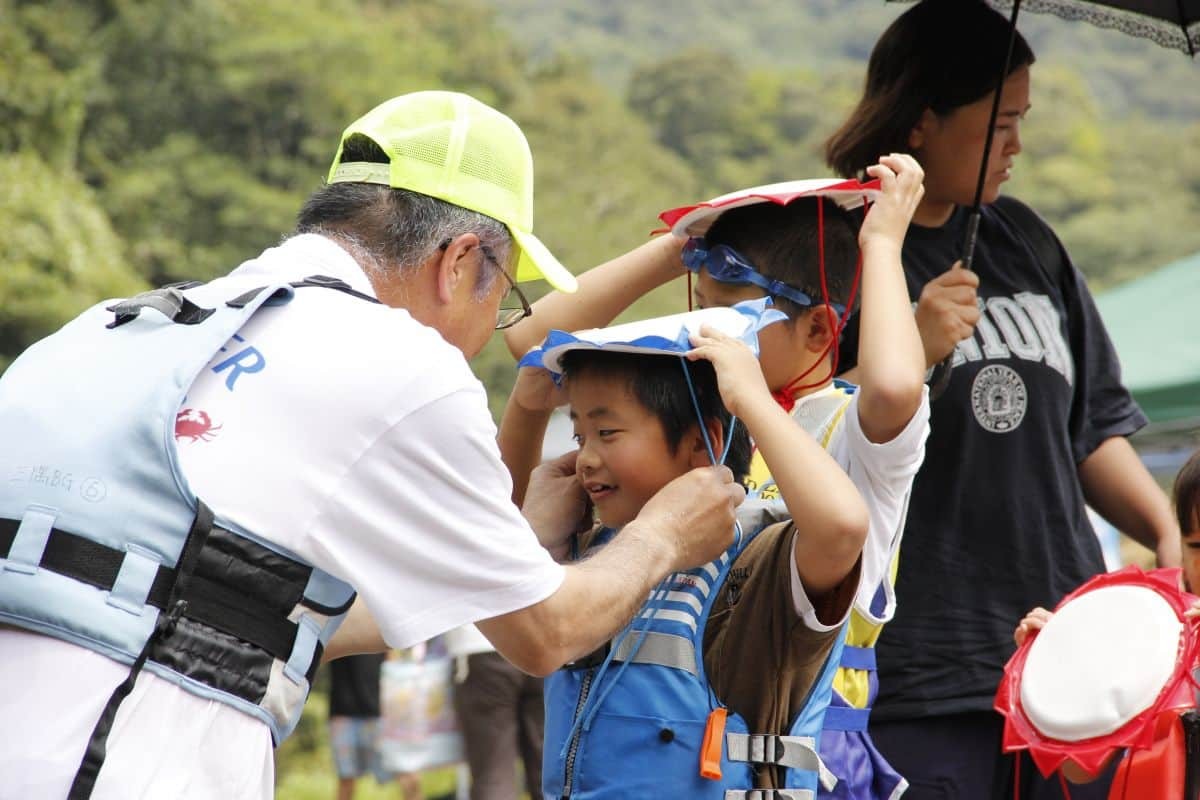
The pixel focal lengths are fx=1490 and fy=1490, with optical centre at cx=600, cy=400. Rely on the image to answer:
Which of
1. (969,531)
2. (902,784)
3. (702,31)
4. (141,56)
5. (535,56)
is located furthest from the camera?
(702,31)

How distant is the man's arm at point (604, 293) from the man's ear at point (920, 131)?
0.63 m

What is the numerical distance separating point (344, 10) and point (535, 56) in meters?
8.04

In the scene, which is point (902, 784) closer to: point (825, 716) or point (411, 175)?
point (825, 716)

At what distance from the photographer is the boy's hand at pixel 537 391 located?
9.55ft

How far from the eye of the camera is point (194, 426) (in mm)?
2076

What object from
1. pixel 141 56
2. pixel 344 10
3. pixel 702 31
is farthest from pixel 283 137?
pixel 702 31

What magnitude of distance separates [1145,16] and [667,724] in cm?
226

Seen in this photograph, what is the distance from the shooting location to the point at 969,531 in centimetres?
319

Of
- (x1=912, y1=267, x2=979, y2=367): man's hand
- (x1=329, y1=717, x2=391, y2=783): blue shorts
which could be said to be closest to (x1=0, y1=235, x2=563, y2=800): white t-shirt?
(x1=912, y1=267, x2=979, y2=367): man's hand

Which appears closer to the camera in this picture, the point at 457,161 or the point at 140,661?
the point at 140,661

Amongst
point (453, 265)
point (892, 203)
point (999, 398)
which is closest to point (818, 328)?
point (892, 203)

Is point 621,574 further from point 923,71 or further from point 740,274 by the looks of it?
point 923,71

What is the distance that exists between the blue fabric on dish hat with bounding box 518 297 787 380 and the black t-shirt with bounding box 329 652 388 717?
20.4 ft

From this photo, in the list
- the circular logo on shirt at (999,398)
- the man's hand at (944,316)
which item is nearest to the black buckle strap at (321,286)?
the man's hand at (944,316)
